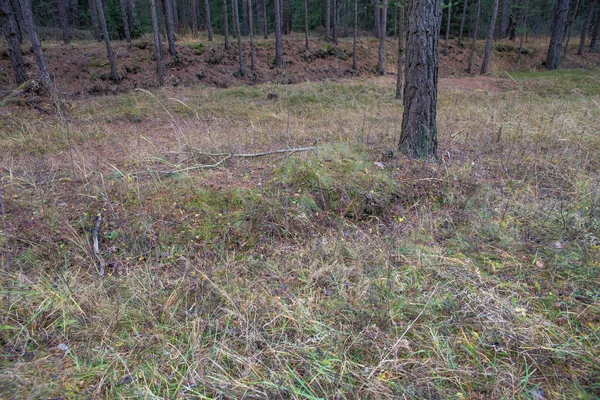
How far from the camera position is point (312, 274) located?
2.49 metres

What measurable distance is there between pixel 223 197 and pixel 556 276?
2.99 metres

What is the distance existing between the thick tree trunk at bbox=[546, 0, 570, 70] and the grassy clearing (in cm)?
1719

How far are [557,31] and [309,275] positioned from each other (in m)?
23.0

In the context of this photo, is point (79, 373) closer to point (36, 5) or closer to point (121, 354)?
point (121, 354)

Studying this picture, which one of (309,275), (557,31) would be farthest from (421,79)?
(557,31)

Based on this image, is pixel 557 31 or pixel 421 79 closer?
pixel 421 79

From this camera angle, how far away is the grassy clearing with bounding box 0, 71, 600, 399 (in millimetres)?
1709

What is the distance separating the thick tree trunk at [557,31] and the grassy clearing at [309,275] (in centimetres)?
1719

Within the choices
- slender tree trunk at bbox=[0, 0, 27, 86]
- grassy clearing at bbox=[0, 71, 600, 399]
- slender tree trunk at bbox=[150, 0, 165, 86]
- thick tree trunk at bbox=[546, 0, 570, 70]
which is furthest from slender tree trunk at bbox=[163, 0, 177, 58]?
thick tree trunk at bbox=[546, 0, 570, 70]

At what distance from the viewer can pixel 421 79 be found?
4.31 meters

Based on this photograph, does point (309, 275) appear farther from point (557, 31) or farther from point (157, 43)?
point (557, 31)

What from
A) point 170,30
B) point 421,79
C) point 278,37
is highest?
point 170,30

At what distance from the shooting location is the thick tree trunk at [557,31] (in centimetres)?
1711

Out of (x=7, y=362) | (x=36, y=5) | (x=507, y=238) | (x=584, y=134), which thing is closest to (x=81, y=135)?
(x=7, y=362)
